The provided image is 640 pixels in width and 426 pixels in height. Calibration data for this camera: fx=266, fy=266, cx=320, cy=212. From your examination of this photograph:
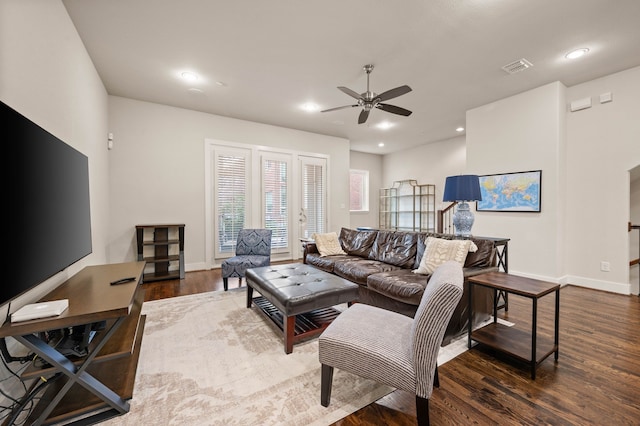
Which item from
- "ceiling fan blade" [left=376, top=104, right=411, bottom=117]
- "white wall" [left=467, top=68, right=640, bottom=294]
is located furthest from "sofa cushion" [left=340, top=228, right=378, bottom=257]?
"white wall" [left=467, top=68, right=640, bottom=294]

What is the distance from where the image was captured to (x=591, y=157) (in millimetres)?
3805

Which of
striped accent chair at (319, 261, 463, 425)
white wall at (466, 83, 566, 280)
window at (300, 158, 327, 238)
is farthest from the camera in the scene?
window at (300, 158, 327, 238)

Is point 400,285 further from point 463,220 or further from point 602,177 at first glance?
point 602,177

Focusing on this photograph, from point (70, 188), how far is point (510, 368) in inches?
134

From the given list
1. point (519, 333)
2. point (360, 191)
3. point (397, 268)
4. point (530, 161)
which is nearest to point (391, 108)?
point (397, 268)

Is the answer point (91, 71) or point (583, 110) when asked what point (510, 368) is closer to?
point (583, 110)

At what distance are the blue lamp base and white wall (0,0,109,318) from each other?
12.1 feet

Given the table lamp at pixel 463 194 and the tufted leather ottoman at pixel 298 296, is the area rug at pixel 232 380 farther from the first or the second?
the table lamp at pixel 463 194

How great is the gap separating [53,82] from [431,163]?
7.37 metres

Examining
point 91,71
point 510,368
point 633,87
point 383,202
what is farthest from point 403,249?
point 383,202

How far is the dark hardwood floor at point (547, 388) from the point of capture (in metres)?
1.46

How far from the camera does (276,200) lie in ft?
18.7

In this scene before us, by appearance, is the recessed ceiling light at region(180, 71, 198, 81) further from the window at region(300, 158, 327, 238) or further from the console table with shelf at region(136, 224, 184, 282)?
the window at region(300, 158, 327, 238)

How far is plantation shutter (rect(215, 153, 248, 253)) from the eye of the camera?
5.12 metres
